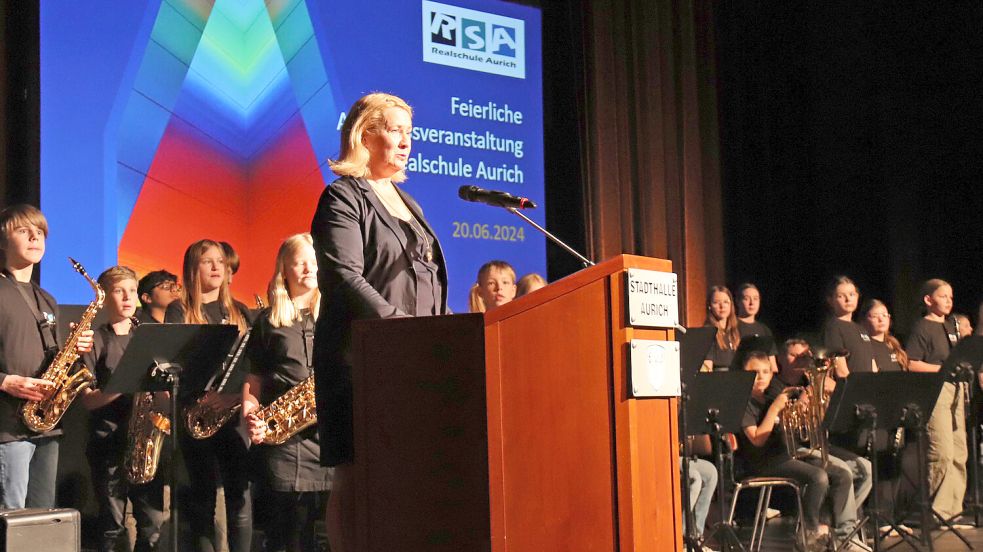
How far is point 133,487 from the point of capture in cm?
543

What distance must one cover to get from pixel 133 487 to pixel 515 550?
3.64 meters

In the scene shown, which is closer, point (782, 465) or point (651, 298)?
point (651, 298)

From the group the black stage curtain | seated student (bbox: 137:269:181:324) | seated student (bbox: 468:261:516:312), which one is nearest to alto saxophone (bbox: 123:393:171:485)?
seated student (bbox: 137:269:181:324)

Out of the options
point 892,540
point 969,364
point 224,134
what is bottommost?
point 892,540

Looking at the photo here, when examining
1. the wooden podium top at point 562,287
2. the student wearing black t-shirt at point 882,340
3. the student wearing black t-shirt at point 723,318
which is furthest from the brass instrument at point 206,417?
the student wearing black t-shirt at point 882,340

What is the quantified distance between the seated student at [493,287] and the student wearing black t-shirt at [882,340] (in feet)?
10.2

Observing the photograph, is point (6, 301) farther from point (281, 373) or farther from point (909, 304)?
point (909, 304)

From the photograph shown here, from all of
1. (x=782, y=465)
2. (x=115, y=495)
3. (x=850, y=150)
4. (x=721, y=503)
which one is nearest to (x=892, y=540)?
(x=782, y=465)

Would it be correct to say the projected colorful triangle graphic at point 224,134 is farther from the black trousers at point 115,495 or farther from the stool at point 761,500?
the stool at point 761,500

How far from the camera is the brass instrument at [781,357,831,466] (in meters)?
6.43

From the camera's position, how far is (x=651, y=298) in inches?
98.3

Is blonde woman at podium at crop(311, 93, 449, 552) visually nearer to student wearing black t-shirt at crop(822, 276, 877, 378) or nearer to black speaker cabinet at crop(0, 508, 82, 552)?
black speaker cabinet at crop(0, 508, 82, 552)

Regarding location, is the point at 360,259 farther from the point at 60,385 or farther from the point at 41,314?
the point at 60,385

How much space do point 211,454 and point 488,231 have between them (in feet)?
A: 11.0
